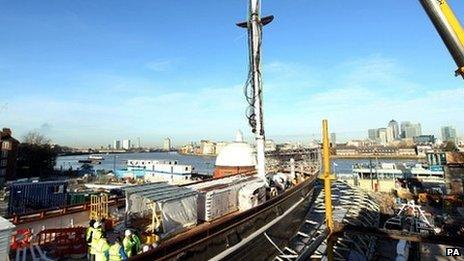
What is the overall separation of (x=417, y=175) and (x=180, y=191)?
74302mm

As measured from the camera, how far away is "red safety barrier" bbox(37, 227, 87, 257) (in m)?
12.9

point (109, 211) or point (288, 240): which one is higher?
point (109, 211)

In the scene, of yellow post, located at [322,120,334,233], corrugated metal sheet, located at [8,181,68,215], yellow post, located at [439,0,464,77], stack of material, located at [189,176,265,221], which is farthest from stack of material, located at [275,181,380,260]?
corrugated metal sheet, located at [8,181,68,215]

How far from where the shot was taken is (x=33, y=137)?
110 meters

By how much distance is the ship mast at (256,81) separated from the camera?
2341 cm

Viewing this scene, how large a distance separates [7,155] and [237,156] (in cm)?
4687

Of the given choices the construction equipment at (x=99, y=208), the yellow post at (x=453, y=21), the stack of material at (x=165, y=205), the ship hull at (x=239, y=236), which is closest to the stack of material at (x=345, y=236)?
the ship hull at (x=239, y=236)

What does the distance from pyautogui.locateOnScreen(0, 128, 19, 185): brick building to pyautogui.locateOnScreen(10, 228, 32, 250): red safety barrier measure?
52690 millimetres

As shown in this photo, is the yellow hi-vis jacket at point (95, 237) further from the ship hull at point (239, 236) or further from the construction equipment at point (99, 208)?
the construction equipment at point (99, 208)

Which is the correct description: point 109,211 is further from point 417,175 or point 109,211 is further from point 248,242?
point 417,175

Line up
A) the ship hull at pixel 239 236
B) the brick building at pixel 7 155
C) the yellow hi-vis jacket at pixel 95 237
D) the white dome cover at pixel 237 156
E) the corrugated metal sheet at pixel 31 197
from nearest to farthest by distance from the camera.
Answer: the ship hull at pixel 239 236 < the yellow hi-vis jacket at pixel 95 237 < the corrugated metal sheet at pixel 31 197 < the white dome cover at pixel 237 156 < the brick building at pixel 7 155

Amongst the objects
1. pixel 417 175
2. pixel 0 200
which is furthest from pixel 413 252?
pixel 417 175

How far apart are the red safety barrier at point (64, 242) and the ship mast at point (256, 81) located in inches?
507

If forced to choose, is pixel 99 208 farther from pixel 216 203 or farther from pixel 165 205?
pixel 216 203
